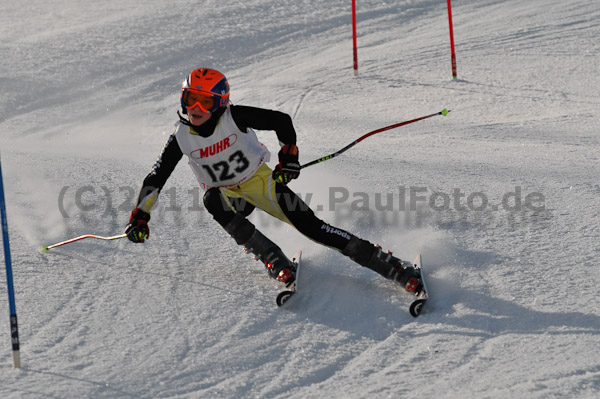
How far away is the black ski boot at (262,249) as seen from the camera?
4293mm

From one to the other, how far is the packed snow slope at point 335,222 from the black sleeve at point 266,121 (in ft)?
2.85

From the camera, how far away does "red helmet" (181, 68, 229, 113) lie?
13.8ft

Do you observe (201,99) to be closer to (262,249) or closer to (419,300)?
(262,249)

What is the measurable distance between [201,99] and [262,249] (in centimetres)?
96

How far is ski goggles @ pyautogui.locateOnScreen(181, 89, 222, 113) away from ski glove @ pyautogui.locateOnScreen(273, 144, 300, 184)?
1.59 ft

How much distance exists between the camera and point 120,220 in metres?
5.45

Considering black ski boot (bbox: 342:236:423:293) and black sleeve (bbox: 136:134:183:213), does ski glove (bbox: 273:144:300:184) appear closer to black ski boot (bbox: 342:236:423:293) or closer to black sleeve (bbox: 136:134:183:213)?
black ski boot (bbox: 342:236:423:293)

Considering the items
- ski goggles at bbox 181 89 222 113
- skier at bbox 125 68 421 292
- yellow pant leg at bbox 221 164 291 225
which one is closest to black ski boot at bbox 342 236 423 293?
skier at bbox 125 68 421 292

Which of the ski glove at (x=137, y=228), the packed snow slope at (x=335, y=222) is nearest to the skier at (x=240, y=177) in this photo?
the ski glove at (x=137, y=228)

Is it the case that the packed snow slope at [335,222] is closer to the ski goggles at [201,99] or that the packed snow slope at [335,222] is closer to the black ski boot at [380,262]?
the black ski boot at [380,262]

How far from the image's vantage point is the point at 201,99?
4211 mm

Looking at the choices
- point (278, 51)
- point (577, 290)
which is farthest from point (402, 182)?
point (278, 51)

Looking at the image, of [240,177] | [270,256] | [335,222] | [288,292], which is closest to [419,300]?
[288,292]

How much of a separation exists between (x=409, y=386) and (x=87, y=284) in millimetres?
2071
